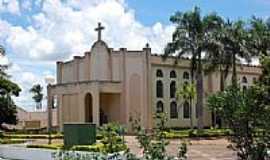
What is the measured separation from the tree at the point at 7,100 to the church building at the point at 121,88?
345cm

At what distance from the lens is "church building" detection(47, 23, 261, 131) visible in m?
48.5

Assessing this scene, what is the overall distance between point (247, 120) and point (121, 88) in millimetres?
41672

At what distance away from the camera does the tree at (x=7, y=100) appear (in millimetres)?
48156

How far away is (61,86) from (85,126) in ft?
81.6

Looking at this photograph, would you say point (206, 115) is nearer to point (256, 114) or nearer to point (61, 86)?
point (61, 86)

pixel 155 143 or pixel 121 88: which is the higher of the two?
pixel 121 88

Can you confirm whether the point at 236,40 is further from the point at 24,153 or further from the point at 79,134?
the point at 24,153

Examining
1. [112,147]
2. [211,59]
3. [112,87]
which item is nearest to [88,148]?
[112,147]

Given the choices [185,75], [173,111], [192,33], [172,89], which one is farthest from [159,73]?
[192,33]

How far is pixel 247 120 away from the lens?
7.96m

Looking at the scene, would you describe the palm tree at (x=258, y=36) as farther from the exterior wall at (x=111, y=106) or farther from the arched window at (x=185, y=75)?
the exterior wall at (x=111, y=106)

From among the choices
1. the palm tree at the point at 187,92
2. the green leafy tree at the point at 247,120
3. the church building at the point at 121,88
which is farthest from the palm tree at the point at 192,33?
the green leafy tree at the point at 247,120

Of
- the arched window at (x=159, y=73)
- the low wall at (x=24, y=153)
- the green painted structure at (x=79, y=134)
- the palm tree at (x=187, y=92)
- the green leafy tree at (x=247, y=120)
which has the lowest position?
the low wall at (x=24, y=153)

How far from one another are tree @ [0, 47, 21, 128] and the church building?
3.45 metres
